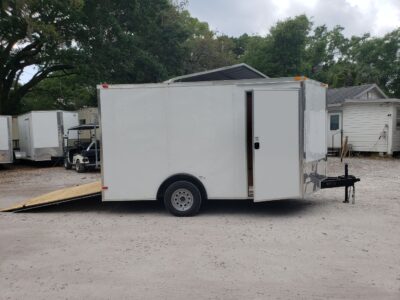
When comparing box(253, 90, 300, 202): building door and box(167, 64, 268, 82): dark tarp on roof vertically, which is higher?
box(167, 64, 268, 82): dark tarp on roof

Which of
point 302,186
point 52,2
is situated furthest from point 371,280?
point 52,2

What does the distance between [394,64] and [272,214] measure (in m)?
36.3

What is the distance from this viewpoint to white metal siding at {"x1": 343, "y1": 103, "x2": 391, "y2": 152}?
20125mm

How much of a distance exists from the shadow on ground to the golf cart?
7358 mm

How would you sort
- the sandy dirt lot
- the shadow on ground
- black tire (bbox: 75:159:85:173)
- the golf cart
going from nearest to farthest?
the sandy dirt lot → the shadow on ground → the golf cart → black tire (bbox: 75:159:85:173)

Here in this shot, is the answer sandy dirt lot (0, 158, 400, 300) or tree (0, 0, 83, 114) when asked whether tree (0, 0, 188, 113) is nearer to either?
tree (0, 0, 83, 114)

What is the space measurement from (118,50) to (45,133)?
6480 millimetres

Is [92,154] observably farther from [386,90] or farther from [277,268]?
[386,90]

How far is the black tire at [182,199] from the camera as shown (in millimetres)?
7734

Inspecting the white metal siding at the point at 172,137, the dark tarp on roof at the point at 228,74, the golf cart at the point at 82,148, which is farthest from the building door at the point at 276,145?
the golf cart at the point at 82,148

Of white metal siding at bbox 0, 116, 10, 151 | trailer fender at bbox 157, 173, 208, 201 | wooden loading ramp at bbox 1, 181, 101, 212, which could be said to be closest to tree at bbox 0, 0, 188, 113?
white metal siding at bbox 0, 116, 10, 151

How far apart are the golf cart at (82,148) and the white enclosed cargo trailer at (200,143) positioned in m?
8.76

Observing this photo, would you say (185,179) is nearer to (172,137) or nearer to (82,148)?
(172,137)

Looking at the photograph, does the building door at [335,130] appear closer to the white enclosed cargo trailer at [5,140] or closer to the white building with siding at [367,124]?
the white building with siding at [367,124]
